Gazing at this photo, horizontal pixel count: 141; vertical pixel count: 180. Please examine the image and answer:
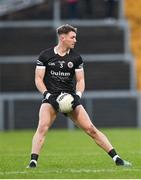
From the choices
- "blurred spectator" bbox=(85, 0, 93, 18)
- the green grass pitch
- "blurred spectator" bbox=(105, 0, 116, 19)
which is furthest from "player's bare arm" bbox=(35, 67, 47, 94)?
"blurred spectator" bbox=(85, 0, 93, 18)

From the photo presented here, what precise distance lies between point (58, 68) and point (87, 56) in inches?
796

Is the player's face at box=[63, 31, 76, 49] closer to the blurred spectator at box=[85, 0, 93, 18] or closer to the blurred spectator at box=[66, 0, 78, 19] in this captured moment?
the blurred spectator at box=[66, 0, 78, 19]

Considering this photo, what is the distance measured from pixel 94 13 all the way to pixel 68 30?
872 inches

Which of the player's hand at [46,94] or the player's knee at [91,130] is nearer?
the player's hand at [46,94]

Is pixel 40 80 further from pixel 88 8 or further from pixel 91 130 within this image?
pixel 88 8

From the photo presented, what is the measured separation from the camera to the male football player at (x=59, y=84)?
1388 centimetres

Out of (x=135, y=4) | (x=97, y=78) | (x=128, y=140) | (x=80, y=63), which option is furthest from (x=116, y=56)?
(x=80, y=63)

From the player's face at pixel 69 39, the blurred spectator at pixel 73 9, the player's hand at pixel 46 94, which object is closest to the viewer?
the player's hand at pixel 46 94

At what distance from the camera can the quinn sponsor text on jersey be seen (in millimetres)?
14016

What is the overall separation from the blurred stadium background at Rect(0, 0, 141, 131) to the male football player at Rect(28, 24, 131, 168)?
16452 millimetres

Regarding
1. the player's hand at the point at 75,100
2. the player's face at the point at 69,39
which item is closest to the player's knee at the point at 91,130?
the player's hand at the point at 75,100

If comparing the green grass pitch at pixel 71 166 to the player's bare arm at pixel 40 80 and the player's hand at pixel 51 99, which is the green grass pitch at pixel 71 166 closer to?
the player's hand at pixel 51 99

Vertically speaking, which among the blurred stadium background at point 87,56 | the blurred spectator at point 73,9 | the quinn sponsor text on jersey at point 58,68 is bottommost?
the blurred stadium background at point 87,56

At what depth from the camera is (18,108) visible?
30953mm
